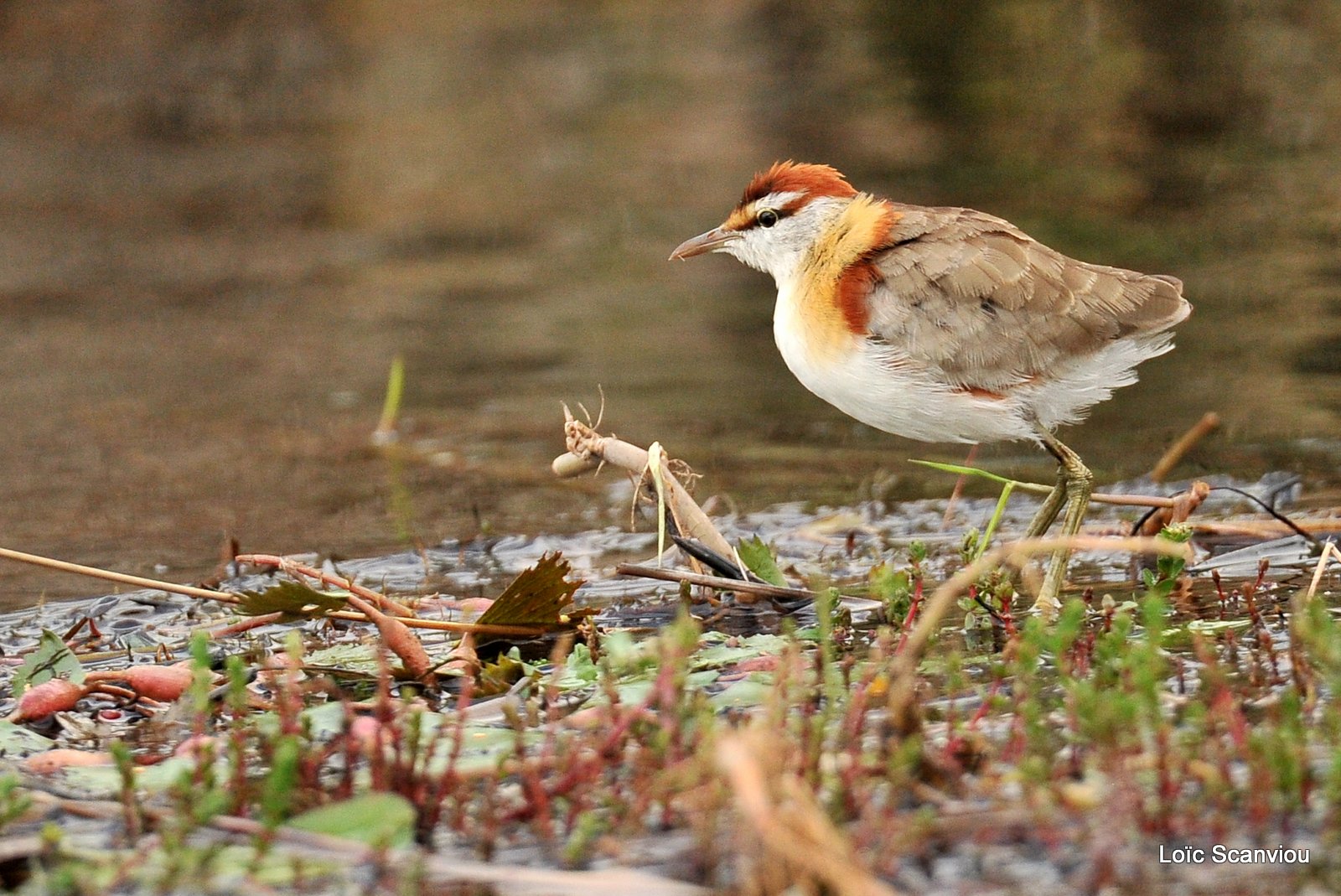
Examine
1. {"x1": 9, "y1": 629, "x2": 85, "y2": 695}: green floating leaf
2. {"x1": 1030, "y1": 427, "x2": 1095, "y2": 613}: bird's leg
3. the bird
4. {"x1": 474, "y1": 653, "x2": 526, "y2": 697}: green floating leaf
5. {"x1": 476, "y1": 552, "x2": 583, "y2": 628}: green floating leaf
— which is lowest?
{"x1": 474, "y1": 653, "x2": 526, "y2": 697}: green floating leaf

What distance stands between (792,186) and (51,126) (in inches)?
631

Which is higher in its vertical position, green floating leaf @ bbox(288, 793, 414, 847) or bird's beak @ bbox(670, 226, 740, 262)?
bird's beak @ bbox(670, 226, 740, 262)

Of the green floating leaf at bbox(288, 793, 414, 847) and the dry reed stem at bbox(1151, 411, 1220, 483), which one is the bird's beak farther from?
the green floating leaf at bbox(288, 793, 414, 847)

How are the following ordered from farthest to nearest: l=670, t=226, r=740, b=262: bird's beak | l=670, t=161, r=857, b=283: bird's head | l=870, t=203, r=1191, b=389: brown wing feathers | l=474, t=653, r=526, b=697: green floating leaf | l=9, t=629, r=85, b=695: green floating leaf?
l=670, t=226, r=740, b=262: bird's beak
l=670, t=161, r=857, b=283: bird's head
l=870, t=203, r=1191, b=389: brown wing feathers
l=9, t=629, r=85, b=695: green floating leaf
l=474, t=653, r=526, b=697: green floating leaf

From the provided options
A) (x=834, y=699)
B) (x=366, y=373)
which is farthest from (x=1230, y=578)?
(x=366, y=373)

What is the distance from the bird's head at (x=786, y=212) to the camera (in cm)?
639

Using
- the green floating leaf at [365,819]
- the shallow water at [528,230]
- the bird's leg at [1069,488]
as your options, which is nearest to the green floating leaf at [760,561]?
the bird's leg at [1069,488]

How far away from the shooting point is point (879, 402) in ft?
18.9

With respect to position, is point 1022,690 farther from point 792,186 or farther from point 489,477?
point 489,477

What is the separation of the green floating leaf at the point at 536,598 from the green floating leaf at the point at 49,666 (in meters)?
1.17

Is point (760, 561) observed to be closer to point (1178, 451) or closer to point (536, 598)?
point (536, 598)

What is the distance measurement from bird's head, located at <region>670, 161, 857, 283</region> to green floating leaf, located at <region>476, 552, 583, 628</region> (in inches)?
69.0

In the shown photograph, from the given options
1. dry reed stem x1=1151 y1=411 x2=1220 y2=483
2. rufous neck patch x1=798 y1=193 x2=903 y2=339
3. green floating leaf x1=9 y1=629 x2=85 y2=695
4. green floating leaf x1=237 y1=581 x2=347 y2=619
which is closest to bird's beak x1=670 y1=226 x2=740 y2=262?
rufous neck patch x1=798 y1=193 x2=903 y2=339

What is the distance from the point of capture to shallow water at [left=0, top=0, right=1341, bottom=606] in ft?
27.5
